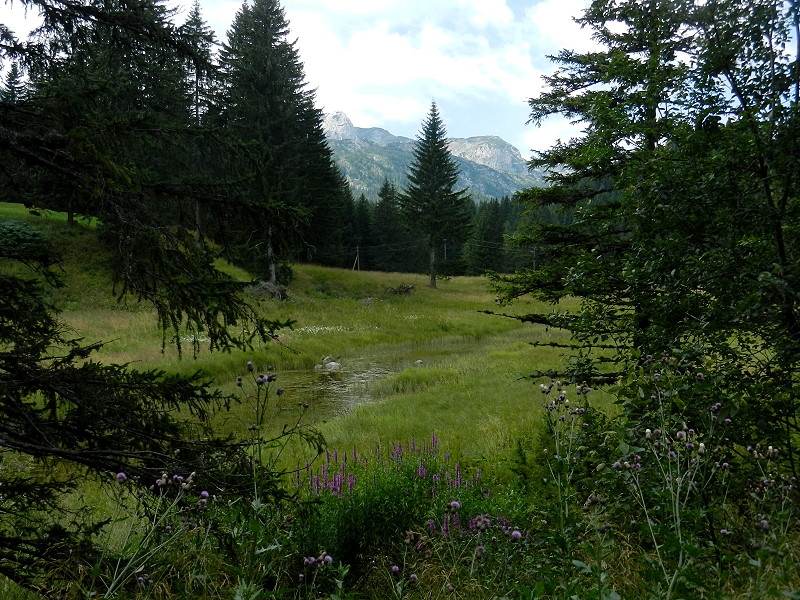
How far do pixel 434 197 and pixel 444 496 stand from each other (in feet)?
144

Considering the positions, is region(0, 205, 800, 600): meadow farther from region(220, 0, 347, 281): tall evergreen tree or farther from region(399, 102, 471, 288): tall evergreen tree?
region(399, 102, 471, 288): tall evergreen tree

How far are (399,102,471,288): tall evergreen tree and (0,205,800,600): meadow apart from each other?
2428 cm

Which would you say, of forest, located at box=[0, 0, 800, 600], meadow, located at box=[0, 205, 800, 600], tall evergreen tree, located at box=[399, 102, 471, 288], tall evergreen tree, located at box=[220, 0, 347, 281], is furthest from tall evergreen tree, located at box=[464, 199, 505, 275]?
forest, located at box=[0, 0, 800, 600]

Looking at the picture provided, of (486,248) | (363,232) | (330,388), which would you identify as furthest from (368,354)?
(486,248)

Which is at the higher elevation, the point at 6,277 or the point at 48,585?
the point at 6,277

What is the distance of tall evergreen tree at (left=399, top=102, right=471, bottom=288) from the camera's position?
45.7 metres

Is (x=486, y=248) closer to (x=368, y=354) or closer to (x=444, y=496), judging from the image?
(x=368, y=354)

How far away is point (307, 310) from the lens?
27125 mm

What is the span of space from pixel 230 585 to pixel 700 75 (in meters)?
4.69

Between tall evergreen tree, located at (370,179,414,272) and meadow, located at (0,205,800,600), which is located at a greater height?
tall evergreen tree, located at (370,179,414,272)

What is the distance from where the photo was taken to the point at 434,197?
46625 millimetres

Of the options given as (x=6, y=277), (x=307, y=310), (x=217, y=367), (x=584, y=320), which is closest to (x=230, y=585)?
(x=6, y=277)

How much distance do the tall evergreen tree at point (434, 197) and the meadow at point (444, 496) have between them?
2428cm

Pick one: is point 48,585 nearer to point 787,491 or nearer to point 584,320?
point 787,491
